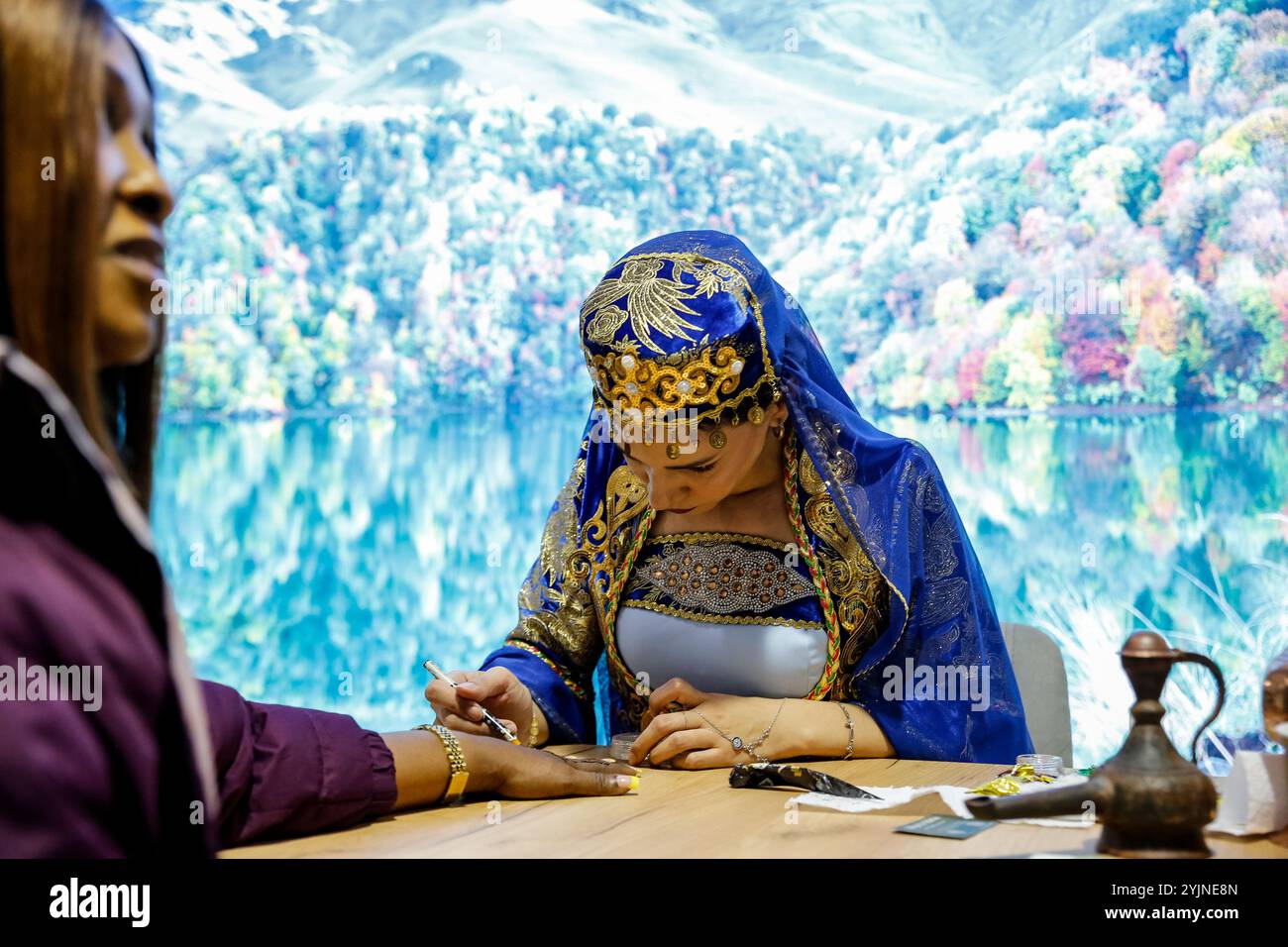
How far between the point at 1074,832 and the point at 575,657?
1190mm

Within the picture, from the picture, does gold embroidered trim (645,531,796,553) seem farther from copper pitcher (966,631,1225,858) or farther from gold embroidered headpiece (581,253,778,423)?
copper pitcher (966,631,1225,858)

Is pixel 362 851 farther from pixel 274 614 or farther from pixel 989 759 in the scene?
pixel 274 614

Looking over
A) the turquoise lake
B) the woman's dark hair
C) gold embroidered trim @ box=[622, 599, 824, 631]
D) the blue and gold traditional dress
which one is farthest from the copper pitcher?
the turquoise lake

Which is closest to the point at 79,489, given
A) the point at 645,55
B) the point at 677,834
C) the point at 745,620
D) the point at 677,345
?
the point at 677,834

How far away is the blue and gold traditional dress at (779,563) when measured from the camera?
2287mm

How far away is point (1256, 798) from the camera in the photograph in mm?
1528

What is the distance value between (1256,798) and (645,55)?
490 centimetres

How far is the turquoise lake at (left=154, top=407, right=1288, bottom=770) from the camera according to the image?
17.6ft

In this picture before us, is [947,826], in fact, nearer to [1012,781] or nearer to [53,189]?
[1012,781]

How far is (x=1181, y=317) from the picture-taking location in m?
5.47

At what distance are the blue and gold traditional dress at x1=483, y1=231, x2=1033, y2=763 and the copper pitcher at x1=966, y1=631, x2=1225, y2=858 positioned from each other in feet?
2.76

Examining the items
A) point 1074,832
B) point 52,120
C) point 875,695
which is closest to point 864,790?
point 1074,832

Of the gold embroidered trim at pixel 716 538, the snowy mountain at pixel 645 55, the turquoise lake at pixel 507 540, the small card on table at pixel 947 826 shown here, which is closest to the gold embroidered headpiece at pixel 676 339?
the gold embroidered trim at pixel 716 538
